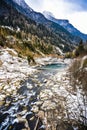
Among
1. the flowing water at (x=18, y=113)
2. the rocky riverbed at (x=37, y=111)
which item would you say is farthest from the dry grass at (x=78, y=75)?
the flowing water at (x=18, y=113)

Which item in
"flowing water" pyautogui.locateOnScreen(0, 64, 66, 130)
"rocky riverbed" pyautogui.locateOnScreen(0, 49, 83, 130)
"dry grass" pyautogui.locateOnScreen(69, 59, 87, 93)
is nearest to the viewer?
"rocky riverbed" pyautogui.locateOnScreen(0, 49, 83, 130)

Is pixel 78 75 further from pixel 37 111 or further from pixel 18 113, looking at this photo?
pixel 18 113

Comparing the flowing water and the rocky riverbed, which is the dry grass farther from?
the flowing water

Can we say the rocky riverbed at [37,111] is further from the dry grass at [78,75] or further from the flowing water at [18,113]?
the dry grass at [78,75]

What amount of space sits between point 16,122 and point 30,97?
22.3 ft

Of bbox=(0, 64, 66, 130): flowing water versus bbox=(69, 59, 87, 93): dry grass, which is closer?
bbox=(0, 64, 66, 130): flowing water

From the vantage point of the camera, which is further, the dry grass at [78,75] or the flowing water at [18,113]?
the dry grass at [78,75]

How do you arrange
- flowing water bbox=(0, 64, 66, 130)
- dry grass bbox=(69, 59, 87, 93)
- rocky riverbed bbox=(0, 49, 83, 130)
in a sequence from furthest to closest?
dry grass bbox=(69, 59, 87, 93)
flowing water bbox=(0, 64, 66, 130)
rocky riverbed bbox=(0, 49, 83, 130)

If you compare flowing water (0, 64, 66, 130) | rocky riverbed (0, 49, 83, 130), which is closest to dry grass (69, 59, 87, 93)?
rocky riverbed (0, 49, 83, 130)

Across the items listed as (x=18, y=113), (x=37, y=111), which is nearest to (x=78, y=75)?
(x=37, y=111)

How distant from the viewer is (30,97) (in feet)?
65.1

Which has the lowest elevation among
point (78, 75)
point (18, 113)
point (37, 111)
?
point (37, 111)

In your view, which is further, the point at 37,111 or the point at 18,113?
the point at 37,111

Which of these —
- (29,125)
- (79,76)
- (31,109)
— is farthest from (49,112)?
(79,76)
